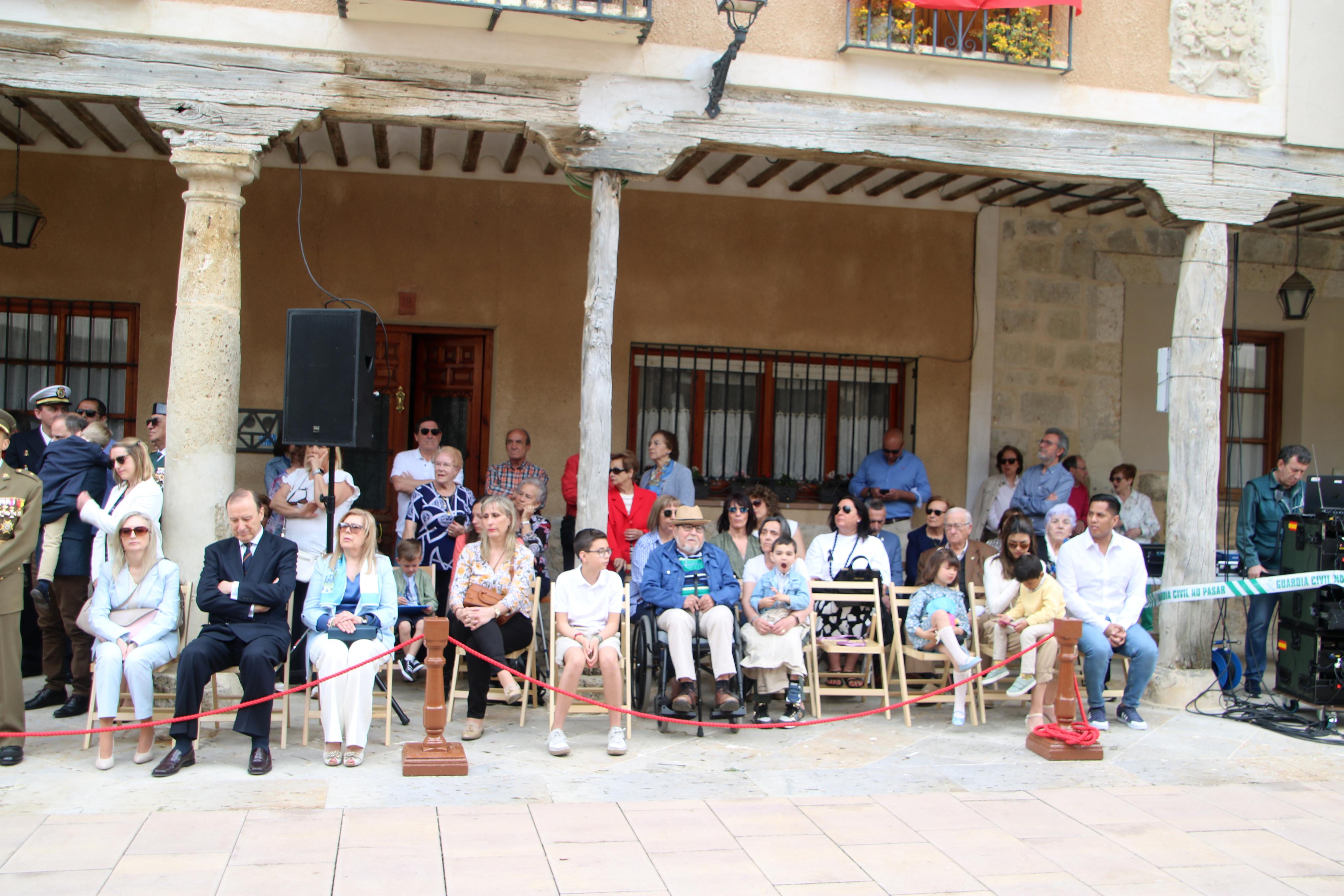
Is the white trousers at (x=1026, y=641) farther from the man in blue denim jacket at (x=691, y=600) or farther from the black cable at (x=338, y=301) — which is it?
the black cable at (x=338, y=301)

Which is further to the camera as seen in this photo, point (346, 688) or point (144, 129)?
point (144, 129)

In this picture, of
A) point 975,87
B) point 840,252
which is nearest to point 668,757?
point 975,87

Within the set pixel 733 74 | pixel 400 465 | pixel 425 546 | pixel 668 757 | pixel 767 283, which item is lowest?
pixel 668 757

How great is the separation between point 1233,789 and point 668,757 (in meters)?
2.63

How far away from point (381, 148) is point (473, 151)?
24.8 inches

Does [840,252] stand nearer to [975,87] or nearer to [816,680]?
[975,87]

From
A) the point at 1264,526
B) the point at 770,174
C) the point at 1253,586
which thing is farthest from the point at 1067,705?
the point at 770,174

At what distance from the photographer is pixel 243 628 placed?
5332mm

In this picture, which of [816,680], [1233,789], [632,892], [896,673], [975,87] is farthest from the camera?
[896,673]

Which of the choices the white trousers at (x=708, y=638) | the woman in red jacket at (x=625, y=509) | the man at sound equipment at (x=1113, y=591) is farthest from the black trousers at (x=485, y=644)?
the man at sound equipment at (x=1113, y=591)

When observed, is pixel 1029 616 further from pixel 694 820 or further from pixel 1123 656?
pixel 694 820

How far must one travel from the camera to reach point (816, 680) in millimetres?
6281

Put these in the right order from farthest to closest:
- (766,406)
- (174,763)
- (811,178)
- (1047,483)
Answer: (766,406) < (811,178) < (1047,483) < (174,763)

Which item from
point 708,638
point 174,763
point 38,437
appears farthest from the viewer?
point 38,437
